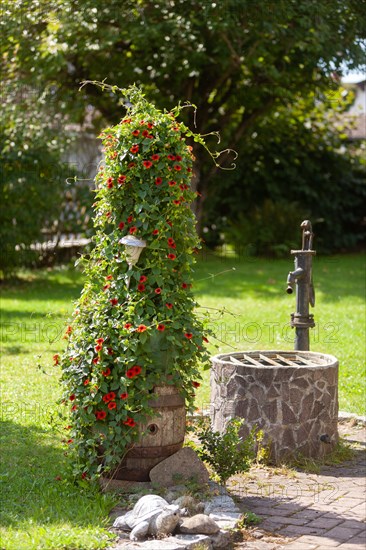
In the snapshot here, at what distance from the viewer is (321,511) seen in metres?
5.02

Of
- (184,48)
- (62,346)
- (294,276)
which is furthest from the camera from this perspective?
(184,48)

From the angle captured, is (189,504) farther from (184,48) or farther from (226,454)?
(184,48)

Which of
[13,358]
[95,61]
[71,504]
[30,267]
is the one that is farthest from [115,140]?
[95,61]

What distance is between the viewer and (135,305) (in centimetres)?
507

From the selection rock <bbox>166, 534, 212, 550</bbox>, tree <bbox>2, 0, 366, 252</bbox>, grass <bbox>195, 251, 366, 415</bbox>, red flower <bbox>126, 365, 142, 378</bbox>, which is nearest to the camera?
rock <bbox>166, 534, 212, 550</bbox>

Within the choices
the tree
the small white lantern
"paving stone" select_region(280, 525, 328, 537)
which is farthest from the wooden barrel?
the tree

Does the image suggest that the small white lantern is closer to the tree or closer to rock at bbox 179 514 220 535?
rock at bbox 179 514 220 535

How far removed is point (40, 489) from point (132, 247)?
1537 millimetres

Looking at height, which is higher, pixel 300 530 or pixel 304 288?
pixel 304 288

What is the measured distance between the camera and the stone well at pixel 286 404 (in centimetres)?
600

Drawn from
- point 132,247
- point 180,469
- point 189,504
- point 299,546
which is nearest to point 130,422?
point 180,469

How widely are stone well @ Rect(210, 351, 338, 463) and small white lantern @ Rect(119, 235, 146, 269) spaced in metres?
1.31

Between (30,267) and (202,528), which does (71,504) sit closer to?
(202,528)

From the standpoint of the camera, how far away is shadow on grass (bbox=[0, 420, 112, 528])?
4613mm
